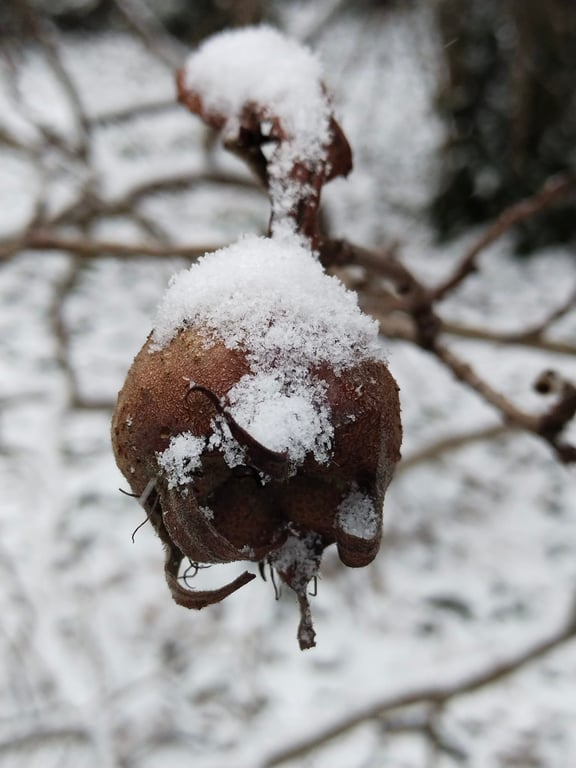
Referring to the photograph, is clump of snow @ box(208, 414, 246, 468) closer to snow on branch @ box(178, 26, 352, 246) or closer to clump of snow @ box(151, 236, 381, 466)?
clump of snow @ box(151, 236, 381, 466)

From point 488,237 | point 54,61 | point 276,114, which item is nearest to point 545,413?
point 488,237

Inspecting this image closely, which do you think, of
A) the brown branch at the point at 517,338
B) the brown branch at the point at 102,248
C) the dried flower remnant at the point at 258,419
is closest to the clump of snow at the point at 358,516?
the dried flower remnant at the point at 258,419

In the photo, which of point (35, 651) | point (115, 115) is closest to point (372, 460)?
point (35, 651)

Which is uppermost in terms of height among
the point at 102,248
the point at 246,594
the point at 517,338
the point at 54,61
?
the point at 54,61

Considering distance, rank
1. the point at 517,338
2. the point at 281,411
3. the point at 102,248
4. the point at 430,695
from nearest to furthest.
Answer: the point at 281,411
the point at 102,248
the point at 517,338
the point at 430,695

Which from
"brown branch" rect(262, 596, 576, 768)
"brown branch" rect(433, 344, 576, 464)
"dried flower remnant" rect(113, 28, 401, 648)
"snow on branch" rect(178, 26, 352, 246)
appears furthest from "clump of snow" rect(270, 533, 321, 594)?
"brown branch" rect(262, 596, 576, 768)

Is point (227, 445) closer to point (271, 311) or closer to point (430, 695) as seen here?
point (271, 311)
